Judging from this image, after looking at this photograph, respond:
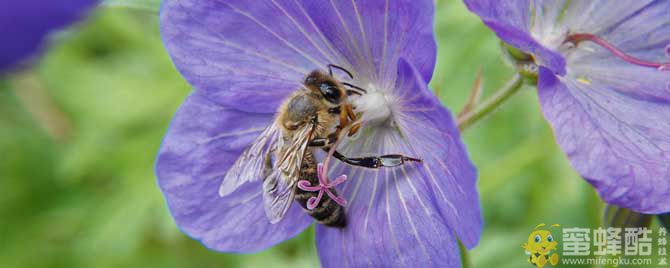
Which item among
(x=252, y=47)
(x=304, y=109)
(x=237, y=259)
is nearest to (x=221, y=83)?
(x=252, y=47)

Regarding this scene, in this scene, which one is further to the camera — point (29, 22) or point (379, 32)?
point (29, 22)

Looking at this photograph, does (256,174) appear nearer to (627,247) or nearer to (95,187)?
(627,247)

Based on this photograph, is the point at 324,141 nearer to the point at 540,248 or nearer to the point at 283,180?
the point at 283,180

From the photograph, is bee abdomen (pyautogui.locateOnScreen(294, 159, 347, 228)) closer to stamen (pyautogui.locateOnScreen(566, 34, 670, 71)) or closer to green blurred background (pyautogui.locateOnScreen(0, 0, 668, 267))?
stamen (pyautogui.locateOnScreen(566, 34, 670, 71))

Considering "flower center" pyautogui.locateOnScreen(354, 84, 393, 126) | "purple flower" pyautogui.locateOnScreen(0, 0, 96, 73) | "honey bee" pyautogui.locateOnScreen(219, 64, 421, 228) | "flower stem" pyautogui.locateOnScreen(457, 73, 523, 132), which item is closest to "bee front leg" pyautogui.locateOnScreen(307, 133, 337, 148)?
"honey bee" pyautogui.locateOnScreen(219, 64, 421, 228)

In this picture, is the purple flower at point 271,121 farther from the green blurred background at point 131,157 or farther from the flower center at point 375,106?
the green blurred background at point 131,157

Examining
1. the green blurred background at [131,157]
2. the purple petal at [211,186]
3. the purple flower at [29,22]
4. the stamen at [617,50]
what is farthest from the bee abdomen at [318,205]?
the purple flower at [29,22]

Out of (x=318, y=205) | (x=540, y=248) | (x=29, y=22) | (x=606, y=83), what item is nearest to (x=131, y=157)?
(x=29, y=22)
